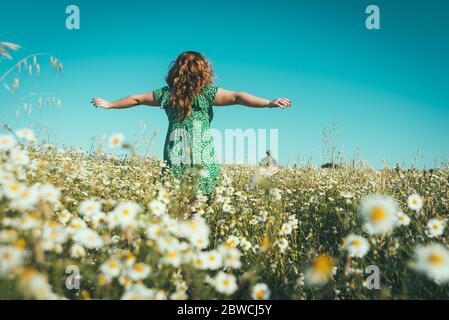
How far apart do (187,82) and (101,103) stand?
1.21 metres

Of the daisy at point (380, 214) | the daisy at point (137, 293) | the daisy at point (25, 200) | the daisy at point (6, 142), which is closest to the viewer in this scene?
the daisy at point (137, 293)

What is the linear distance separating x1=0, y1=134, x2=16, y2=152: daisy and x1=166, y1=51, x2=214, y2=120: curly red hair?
230 centimetres

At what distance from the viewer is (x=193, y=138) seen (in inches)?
172

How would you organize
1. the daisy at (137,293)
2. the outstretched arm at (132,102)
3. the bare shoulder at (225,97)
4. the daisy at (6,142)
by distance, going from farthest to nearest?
the outstretched arm at (132,102) < the bare shoulder at (225,97) < the daisy at (6,142) < the daisy at (137,293)

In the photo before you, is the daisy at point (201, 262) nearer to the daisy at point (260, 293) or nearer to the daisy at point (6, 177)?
the daisy at point (260, 293)

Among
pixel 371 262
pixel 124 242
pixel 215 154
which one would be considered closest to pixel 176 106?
pixel 215 154

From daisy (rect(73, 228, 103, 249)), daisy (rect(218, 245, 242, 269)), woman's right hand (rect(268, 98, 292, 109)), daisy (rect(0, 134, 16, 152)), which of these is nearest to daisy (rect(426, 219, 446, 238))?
daisy (rect(218, 245, 242, 269))

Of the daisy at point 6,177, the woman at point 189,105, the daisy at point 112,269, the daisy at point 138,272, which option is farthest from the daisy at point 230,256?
the woman at point 189,105

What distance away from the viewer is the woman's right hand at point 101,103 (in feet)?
14.4

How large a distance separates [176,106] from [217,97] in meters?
0.56

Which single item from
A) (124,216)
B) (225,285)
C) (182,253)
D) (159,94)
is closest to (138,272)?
(182,253)

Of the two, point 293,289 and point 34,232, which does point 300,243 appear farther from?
point 34,232

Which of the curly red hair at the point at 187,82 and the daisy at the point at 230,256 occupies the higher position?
the curly red hair at the point at 187,82
